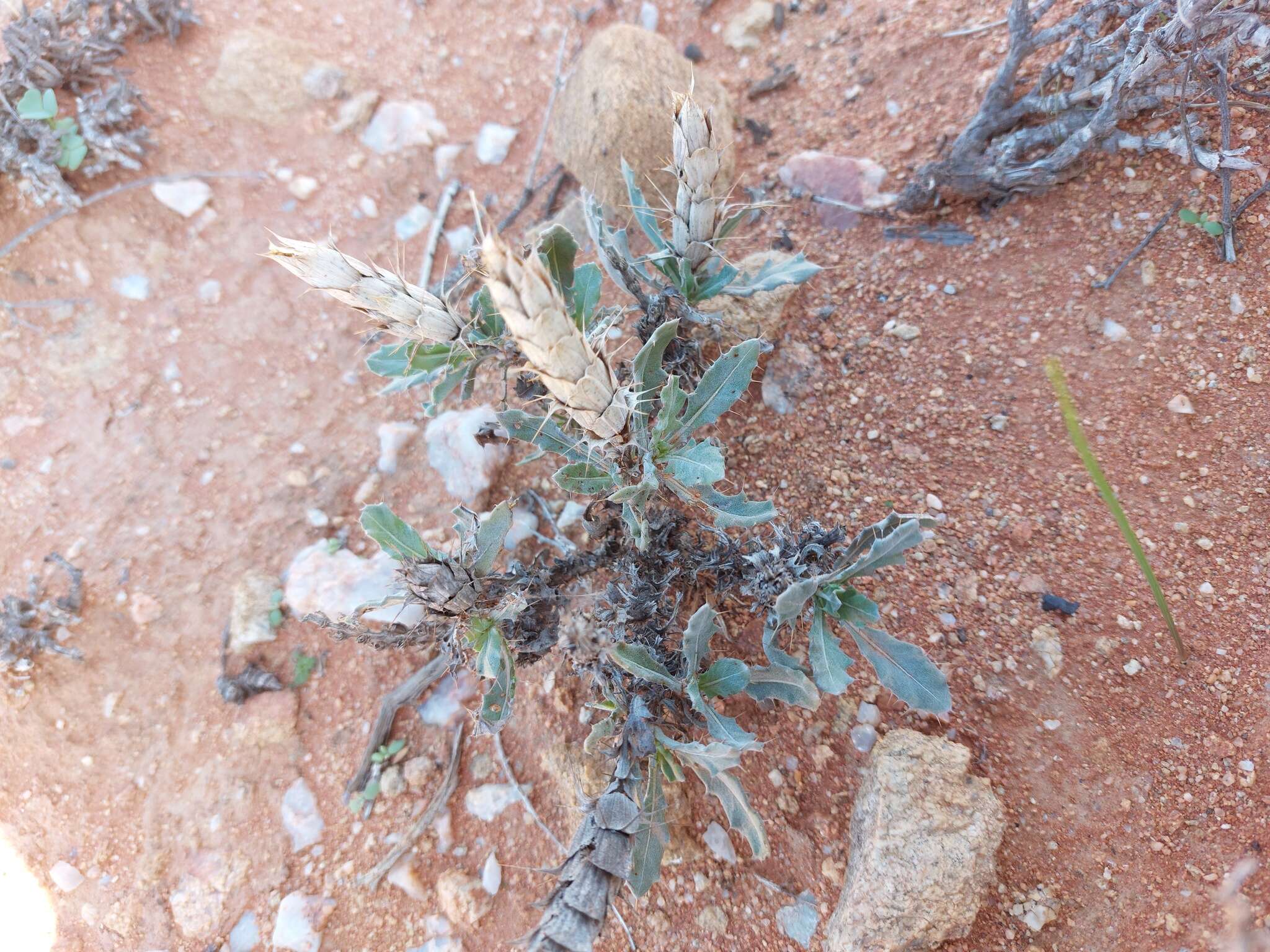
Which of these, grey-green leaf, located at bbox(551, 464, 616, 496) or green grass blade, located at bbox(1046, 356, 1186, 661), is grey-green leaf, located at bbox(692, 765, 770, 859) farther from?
green grass blade, located at bbox(1046, 356, 1186, 661)

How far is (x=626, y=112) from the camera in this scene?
2777 millimetres

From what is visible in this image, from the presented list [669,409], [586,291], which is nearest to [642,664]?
[669,409]

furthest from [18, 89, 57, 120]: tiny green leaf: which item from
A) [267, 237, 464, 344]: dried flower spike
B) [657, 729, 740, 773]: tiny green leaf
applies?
[657, 729, 740, 773]: tiny green leaf

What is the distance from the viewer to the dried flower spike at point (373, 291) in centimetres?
137

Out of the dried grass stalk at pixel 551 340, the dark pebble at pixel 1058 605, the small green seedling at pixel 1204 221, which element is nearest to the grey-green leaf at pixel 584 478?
the dried grass stalk at pixel 551 340

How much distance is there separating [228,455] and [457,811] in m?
1.78

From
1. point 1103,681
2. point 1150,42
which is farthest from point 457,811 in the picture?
point 1150,42

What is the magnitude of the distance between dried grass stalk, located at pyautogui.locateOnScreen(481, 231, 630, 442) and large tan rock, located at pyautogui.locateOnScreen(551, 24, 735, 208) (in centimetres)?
169

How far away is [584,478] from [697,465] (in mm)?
292

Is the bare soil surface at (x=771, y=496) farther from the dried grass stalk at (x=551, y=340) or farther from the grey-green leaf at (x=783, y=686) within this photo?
the dried grass stalk at (x=551, y=340)

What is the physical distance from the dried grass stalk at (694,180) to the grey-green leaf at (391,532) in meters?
1.07

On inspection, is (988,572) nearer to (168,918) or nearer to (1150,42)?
(1150,42)

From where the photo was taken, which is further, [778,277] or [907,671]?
[778,277]

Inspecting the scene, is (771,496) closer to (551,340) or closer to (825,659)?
(825,659)
